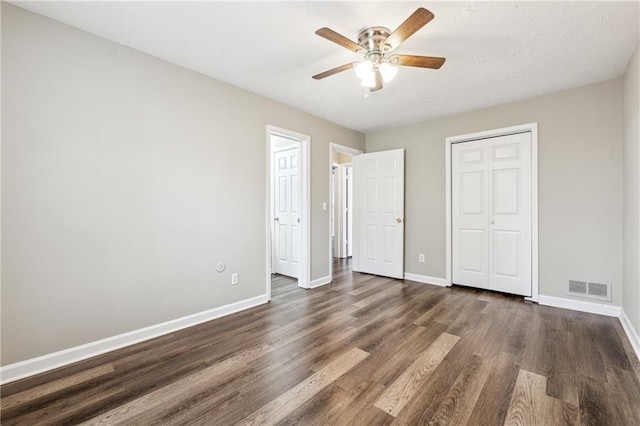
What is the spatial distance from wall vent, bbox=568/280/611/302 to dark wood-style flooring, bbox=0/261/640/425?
0.84ft

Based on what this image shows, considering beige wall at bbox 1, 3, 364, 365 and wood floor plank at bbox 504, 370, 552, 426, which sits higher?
beige wall at bbox 1, 3, 364, 365

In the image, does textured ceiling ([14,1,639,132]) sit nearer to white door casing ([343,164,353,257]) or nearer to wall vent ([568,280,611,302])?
wall vent ([568,280,611,302])

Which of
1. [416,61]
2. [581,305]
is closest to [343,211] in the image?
[581,305]

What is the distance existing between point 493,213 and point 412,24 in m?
2.95

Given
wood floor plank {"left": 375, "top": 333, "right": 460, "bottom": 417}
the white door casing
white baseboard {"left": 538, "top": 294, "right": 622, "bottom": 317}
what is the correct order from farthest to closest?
the white door casing < white baseboard {"left": 538, "top": 294, "right": 622, "bottom": 317} < wood floor plank {"left": 375, "top": 333, "right": 460, "bottom": 417}

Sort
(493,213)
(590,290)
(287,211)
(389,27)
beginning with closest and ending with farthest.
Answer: (389,27), (590,290), (493,213), (287,211)

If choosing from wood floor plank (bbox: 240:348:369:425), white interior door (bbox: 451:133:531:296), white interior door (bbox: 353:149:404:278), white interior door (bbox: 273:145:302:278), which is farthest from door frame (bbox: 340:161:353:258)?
wood floor plank (bbox: 240:348:369:425)

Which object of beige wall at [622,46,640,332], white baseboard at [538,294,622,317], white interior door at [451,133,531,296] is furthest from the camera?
white interior door at [451,133,531,296]

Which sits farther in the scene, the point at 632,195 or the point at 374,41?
the point at 632,195

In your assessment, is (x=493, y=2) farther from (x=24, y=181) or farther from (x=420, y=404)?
(x=24, y=181)

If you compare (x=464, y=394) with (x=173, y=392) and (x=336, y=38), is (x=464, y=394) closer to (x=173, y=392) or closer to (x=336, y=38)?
(x=173, y=392)

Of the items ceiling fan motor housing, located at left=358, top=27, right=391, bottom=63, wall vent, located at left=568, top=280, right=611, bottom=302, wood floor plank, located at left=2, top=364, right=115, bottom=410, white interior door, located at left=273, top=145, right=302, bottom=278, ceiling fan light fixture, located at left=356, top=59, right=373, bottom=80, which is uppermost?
ceiling fan motor housing, located at left=358, top=27, right=391, bottom=63

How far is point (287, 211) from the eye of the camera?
452cm

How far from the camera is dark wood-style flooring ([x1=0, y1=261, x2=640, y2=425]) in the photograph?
158 cm
